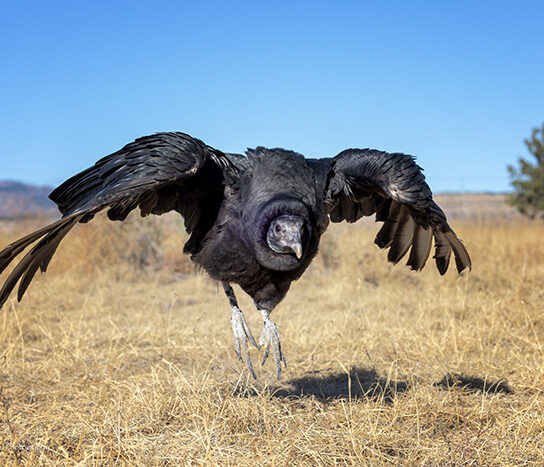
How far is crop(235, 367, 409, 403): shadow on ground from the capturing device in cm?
412

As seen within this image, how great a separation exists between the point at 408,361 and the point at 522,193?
19.6 metres

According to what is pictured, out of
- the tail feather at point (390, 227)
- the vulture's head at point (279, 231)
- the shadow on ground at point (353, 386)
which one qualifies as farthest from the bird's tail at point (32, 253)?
the tail feather at point (390, 227)

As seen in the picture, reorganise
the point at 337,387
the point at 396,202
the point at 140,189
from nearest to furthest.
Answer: the point at 140,189 → the point at 396,202 → the point at 337,387

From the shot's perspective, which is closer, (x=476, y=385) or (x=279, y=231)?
(x=279, y=231)

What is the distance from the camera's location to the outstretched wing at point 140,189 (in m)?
2.95

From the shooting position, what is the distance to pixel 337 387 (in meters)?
4.41

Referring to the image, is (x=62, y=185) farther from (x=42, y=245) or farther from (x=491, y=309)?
(x=491, y=309)

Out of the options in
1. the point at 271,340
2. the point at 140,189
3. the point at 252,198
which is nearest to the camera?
the point at 140,189

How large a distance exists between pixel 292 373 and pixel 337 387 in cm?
47

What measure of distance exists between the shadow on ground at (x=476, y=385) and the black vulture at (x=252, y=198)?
36.3 inches

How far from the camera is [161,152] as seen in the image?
3.38 m

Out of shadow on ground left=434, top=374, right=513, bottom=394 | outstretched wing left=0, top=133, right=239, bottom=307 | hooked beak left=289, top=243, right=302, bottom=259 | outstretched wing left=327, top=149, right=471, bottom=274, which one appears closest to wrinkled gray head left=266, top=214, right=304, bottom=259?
hooked beak left=289, top=243, right=302, bottom=259

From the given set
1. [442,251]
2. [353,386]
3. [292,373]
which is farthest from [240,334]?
[442,251]

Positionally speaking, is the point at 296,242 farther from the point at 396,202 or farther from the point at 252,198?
the point at 396,202
